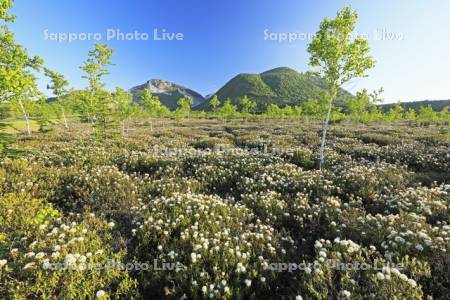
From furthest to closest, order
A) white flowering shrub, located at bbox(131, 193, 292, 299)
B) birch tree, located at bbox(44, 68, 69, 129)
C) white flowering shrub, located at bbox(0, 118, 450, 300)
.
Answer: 1. birch tree, located at bbox(44, 68, 69, 129)
2. white flowering shrub, located at bbox(131, 193, 292, 299)
3. white flowering shrub, located at bbox(0, 118, 450, 300)

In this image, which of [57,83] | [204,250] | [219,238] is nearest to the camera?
[204,250]

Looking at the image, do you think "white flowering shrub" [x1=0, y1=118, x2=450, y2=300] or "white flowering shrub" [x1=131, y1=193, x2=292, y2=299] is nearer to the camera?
"white flowering shrub" [x1=0, y1=118, x2=450, y2=300]

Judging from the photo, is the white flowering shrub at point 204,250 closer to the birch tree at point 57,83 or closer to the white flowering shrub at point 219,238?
the white flowering shrub at point 219,238

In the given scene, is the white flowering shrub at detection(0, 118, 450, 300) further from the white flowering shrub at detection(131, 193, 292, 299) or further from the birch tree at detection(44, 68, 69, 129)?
the birch tree at detection(44, 68, 69, 129)

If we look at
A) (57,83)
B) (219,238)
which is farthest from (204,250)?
(57,83)

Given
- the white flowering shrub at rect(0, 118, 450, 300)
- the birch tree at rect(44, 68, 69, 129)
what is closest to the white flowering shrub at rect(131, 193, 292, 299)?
the white flowering shrub at rect(0, 118, 450, 300)

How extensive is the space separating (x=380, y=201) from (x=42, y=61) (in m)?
35.2


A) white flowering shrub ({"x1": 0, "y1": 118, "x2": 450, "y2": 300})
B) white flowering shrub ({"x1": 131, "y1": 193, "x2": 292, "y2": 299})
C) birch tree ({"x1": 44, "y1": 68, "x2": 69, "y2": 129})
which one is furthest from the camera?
birch tree ({"x1": 44, "y1": 68, "x2": 69, "y2": 129})

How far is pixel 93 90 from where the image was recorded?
20453 mm

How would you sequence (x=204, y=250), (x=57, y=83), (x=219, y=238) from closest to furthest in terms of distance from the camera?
1. (x=204, y=250)
2. (x=219, y=238)
3. (x=57, y=83)

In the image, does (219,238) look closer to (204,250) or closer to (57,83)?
(204,250)

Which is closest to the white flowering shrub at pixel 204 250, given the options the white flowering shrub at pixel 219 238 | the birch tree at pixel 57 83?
the white flowering shrub at pixel 219 238

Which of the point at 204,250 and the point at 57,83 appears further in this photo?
the point at 57,83

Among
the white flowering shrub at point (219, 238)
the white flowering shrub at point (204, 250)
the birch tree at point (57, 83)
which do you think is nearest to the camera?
the white flowering shrub at point (219, 238)
